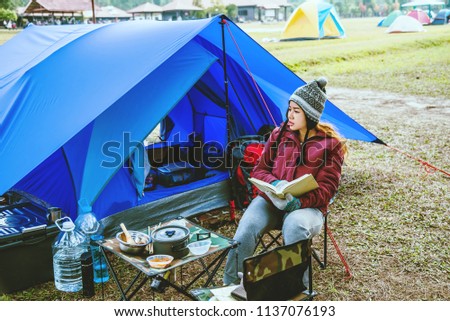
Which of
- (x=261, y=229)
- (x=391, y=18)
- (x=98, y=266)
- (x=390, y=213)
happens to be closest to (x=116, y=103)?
(x=98, y=266)

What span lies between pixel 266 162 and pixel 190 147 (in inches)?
78.7

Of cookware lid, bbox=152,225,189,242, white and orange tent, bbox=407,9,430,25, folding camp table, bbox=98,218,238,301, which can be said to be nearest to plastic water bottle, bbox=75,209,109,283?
folding camp table, bbox=98,218,238,301

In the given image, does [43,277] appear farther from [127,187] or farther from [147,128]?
[147,128]

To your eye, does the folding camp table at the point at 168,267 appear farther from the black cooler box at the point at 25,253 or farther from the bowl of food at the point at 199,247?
the black cooler box at the point at 25,253

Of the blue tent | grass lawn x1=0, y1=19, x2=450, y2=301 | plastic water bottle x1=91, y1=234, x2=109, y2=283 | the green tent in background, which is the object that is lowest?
grass lawn x1=0, y1=19, x2=450, y2=301

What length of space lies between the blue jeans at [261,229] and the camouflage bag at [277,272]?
0.40 meters

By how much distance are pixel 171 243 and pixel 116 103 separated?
1362 mm

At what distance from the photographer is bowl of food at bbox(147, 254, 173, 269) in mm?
2270

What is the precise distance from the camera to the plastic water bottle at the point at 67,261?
2971 millimetres

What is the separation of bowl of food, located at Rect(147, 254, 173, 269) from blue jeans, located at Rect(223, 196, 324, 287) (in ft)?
1.58

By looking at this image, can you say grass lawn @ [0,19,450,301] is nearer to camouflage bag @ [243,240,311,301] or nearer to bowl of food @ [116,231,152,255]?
bowl of food @ [116,231,152,255]

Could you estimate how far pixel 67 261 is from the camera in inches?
117

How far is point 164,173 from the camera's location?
13.6ft

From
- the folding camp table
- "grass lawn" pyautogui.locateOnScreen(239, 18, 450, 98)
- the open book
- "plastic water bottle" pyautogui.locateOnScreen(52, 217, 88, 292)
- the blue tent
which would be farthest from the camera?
"grass lawn" pyautogui.locateOnScreen(239, 18, 450, 98)
